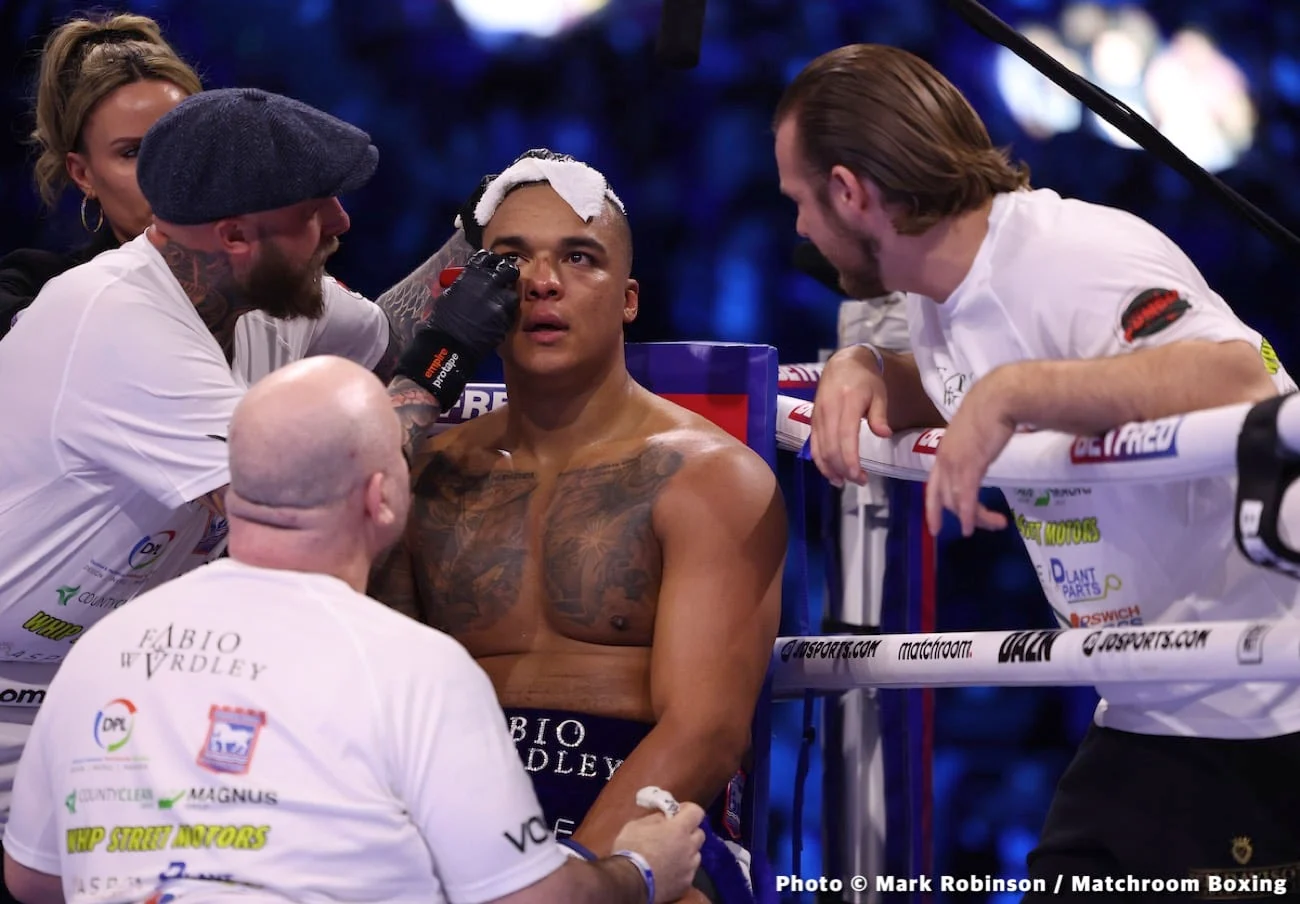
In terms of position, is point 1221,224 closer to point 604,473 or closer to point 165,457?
point 604,473

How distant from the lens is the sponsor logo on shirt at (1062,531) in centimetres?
157

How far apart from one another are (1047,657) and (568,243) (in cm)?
95

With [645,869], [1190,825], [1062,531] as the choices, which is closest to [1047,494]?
[1062,531]

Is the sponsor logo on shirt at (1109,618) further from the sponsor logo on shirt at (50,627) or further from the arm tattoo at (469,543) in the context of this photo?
the sponsor logo on shirt at (50,627)

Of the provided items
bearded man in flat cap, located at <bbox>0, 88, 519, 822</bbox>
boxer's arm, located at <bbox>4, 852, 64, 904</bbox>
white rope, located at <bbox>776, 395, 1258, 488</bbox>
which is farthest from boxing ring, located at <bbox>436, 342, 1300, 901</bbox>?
boxer's arm, located at <bbox>4, 852, 64, 904</bbox>

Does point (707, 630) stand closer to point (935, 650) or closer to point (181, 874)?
point (935, 650)

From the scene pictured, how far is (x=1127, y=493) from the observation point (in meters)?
1.53

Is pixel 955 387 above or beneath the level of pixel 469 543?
above

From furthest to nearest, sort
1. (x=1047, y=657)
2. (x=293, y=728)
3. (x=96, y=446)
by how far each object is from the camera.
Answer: (x=96, y=446), (x=1047, y=657), (x=293, y=728)

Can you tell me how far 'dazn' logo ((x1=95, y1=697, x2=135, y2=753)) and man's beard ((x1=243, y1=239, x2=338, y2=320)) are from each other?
85 centimetres

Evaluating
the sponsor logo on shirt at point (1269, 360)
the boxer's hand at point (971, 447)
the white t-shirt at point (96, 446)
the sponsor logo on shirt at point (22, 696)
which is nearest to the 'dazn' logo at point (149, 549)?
the white t-shirt at point (96, 446)

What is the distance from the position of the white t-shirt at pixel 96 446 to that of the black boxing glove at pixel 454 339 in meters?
0.25

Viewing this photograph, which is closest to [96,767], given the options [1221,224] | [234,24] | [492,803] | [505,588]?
[492,803]

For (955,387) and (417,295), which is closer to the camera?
(955,387)
